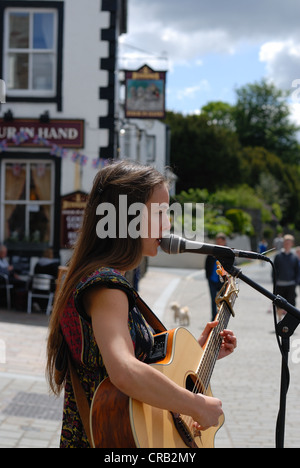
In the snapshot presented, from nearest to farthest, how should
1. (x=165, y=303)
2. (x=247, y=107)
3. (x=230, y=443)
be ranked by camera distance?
(x=230, y=443), (x=165, y=303), (x=247, y=107)

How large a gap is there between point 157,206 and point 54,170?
32.7 ft

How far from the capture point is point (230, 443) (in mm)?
4793

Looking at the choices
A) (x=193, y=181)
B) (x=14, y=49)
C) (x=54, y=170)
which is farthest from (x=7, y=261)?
(x=193, y=181)

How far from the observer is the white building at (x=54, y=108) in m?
11.5

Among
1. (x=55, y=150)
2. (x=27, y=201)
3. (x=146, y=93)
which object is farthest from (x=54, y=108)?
(x=146, y=93)

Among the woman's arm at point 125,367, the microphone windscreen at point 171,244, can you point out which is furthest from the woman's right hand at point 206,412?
the microphone windscreen at point 171,244

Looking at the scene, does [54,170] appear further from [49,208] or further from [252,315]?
[252,315]

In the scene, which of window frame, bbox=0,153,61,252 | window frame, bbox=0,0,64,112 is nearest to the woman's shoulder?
window frame, bbox=0,153,61,252

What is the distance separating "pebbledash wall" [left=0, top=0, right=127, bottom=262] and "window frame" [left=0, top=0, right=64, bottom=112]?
2cm

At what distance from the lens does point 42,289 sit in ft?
35.7

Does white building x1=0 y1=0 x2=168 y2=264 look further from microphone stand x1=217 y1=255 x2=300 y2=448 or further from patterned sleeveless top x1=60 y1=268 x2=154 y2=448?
patterned sleeveless top x1=60 y1=268 x2=154 y2=448

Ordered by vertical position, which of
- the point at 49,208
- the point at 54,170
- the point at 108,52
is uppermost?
the point at 108,52

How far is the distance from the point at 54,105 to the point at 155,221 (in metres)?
10.2

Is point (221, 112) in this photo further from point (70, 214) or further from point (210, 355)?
point (210, 355)
